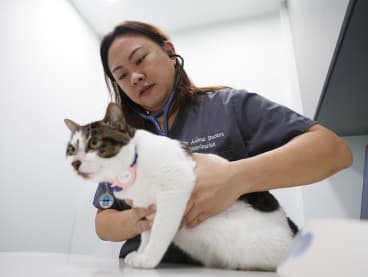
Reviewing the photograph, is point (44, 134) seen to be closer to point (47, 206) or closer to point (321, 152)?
point (47, 206)

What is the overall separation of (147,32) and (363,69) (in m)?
0.77


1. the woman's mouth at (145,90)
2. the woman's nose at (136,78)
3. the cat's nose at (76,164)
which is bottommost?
the cat's nose at (76,164)

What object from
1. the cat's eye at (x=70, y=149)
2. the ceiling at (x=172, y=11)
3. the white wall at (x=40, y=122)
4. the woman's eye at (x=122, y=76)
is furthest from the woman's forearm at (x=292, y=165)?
the ceiling at (x=172, y=11)

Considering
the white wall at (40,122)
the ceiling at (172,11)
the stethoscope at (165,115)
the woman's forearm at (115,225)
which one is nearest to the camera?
the woman's forearm at (115,225)

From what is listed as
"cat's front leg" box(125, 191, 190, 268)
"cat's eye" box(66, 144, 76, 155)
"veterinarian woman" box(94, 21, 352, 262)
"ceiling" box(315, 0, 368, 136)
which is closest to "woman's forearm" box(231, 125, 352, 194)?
"veterinarian woman" box(94, 21, 352, 262)

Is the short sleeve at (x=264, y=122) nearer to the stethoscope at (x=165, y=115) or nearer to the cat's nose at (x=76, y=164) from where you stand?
the stethoscope at (x=165, y=115)

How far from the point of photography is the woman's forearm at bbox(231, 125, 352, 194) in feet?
2.15

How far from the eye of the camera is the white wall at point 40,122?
1.32 metres

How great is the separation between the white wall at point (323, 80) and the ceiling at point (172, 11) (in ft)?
2.33

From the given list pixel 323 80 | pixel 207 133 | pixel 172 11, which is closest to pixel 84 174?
pixel 207 133

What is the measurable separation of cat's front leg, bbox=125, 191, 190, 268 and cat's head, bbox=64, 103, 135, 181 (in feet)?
0.50

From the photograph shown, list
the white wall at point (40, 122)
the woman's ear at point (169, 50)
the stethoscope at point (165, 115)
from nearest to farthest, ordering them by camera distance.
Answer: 1. the stethoscope at point (165, 115)
2. the woman's ear at point (169, 50)
3. the white wall at point (40, 122)

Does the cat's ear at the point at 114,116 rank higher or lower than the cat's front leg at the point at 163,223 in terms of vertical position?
higher

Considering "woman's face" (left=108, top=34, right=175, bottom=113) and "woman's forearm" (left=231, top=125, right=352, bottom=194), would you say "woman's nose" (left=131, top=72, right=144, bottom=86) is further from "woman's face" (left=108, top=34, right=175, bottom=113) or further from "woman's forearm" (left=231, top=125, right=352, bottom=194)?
"woman's forearm" (left=231, top=125, right=352, bottom=194)
